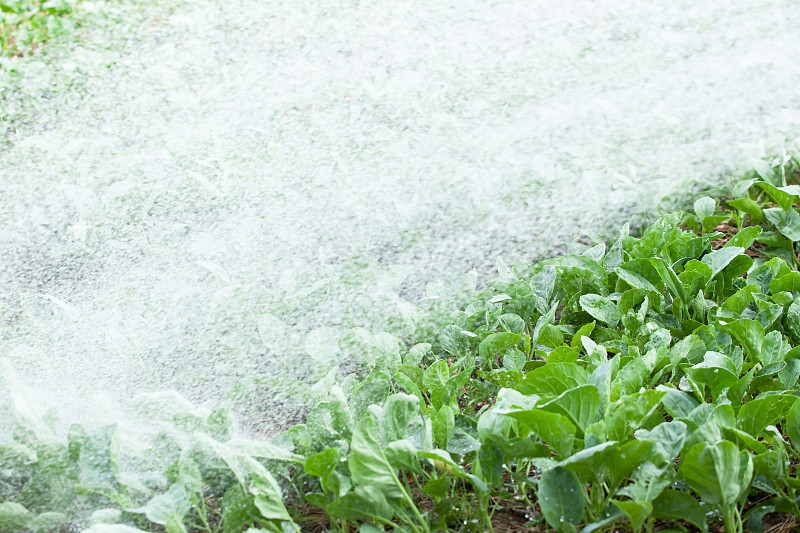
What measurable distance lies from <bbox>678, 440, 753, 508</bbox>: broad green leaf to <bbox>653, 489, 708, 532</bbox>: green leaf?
0.02 m

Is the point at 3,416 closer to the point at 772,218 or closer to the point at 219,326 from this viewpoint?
the point at 219,326

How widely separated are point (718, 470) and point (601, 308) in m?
0.64

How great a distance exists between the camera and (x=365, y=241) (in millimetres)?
2055

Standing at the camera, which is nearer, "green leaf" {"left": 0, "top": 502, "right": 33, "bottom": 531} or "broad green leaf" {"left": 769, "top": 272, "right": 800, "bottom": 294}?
"green leaf" {"left": 0, "top": 502, "right": 33, "bottom": 531}

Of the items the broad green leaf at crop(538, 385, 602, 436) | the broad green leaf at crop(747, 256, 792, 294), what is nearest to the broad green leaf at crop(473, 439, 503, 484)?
the broad green leaf at crop(538, 385, 602, 436)

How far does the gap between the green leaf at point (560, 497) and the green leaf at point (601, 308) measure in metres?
0.57

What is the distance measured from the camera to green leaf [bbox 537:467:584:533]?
1082 mm

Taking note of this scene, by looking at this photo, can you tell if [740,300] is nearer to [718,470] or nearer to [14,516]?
[718,470]

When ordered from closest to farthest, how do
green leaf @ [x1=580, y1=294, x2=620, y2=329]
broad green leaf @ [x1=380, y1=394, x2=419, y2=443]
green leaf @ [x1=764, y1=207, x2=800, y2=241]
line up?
broad green leaf @ [x1=380, y1=394, x2=419, y2=443], green leaf @ [x1=580, y1=294, x2=620, y2=329], green leaf @ [x1=764, y1=207, x2=800, y2=241]

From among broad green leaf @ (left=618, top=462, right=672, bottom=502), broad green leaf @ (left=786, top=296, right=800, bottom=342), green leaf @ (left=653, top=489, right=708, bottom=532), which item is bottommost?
broad green leaf @ (left=786, top=296, right=800, bottom=342)

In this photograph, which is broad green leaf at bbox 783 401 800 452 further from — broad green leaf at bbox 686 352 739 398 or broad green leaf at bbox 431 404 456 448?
broad green leaf at bbox 431 404 456 448

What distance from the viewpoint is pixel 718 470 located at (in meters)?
1.00

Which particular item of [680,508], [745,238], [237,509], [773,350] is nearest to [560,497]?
[680,508]

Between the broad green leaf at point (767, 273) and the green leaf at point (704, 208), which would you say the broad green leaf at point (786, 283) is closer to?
the broad green leaf at point (767, 273)
